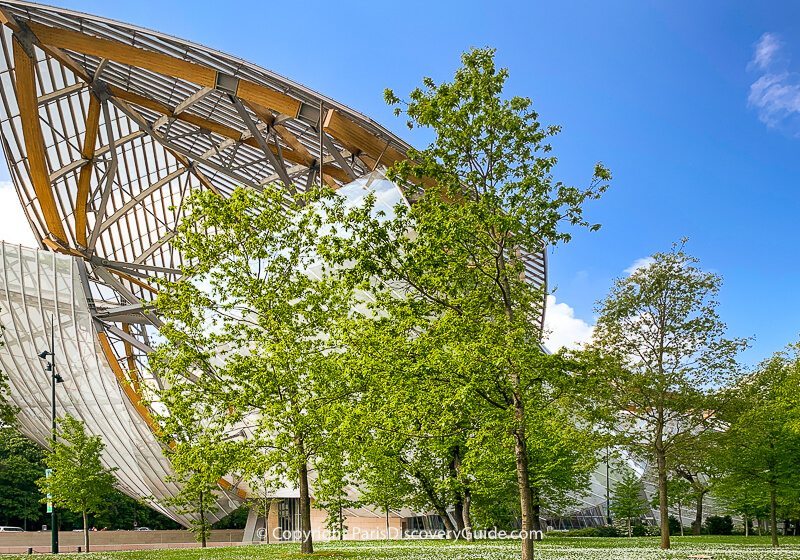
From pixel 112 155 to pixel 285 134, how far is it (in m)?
11.1

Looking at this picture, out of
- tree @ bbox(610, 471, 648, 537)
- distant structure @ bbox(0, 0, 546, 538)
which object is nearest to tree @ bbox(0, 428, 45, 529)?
distant structure @ bbox(0, 0, 546, 538)

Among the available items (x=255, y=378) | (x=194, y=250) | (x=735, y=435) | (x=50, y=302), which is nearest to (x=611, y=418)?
(x=735, y=435)

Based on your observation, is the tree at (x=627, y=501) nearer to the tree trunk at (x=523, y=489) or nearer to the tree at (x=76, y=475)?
the tree at (x=76, y=475)

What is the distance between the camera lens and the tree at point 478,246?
11969 millimetres

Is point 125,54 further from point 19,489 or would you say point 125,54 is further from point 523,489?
point 19,489

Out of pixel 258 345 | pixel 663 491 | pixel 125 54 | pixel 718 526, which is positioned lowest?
pixel 718 526

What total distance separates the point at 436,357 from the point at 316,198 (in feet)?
25.1

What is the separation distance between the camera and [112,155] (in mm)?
36625

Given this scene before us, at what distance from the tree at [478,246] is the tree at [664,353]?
29.2ft

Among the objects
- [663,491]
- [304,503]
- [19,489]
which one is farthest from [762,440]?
[19,489]

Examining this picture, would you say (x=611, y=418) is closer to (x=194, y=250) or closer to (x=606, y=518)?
(x=194, y=250)

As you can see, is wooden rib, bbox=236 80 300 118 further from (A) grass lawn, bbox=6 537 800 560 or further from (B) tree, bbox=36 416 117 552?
(B) tree, bbox=36 416 117 552

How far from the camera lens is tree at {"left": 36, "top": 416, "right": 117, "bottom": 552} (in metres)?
32.9

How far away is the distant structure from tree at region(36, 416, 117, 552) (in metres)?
4.10
